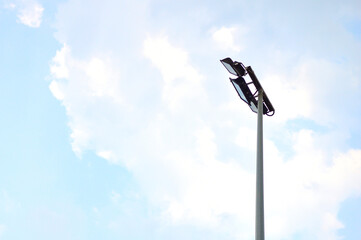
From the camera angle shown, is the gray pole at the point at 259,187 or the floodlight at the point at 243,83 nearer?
the gray pole at the point at 259,187

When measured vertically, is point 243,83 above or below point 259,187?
above

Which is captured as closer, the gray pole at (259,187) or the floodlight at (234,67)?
the gray pole at (259,187)

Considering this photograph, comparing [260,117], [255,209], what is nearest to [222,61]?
[260,117]

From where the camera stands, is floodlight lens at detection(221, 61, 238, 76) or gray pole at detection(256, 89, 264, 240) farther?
floodlight lens at detection(221, 61, 238, 76)

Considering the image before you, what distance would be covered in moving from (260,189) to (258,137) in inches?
→ 44.8

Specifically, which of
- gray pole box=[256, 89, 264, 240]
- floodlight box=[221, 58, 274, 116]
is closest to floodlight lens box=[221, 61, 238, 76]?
floodlight box=[221, 58, 274, 116]

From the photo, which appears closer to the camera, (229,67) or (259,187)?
(259,187)

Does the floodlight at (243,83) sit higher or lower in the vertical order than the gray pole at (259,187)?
higher

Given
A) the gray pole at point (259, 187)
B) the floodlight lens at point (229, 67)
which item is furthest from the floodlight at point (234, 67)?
the gray pole at point (259, 187)

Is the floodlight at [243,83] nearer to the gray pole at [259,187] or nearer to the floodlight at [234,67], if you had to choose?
the floodlight at [234,67]

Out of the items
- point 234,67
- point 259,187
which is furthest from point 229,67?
point 259,187

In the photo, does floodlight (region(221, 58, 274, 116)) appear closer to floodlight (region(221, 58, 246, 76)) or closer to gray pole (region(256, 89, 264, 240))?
floodlight (region(221, 58, 246, 76))

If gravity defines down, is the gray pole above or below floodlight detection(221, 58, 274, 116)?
below

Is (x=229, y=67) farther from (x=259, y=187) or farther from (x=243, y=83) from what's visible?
(x=259, y=187)
